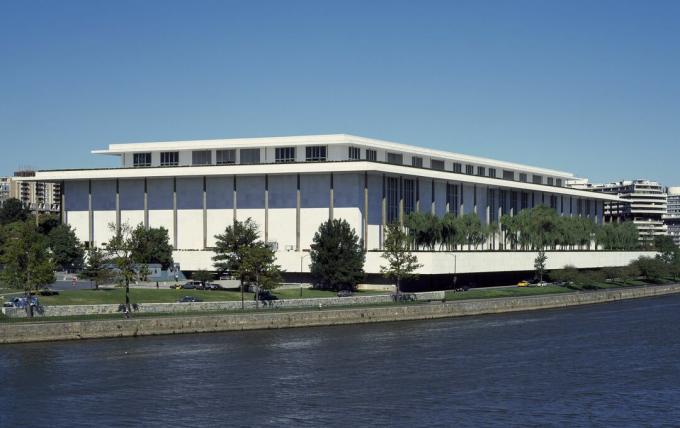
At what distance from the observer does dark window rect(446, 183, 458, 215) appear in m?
142

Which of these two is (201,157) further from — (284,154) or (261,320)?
(261,320)

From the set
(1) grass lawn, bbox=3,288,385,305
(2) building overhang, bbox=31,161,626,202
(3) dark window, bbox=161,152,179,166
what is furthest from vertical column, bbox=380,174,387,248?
(3) dark window, bbox=161,152,179,166

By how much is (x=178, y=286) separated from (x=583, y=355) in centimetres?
4943

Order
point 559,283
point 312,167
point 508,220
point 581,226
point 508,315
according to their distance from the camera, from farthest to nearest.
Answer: point 581,226 → point 508,220 → point 559,283 → point 312,167 → point 508,315

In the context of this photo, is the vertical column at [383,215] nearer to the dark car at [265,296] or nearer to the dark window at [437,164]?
the dark window at [437,164]

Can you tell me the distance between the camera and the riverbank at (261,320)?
233 ft

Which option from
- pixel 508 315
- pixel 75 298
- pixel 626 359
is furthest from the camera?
pixel 508 315

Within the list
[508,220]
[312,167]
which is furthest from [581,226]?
[312,167]

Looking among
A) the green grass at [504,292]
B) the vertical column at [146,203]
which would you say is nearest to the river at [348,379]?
the green grass at [504,292]

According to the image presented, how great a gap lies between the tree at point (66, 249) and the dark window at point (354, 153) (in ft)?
119

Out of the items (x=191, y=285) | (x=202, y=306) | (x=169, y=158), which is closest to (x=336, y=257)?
(x=191, y=285)

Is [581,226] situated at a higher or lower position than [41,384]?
higher

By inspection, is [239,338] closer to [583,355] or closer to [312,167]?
[583,355]

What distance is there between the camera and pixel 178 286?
350ft
